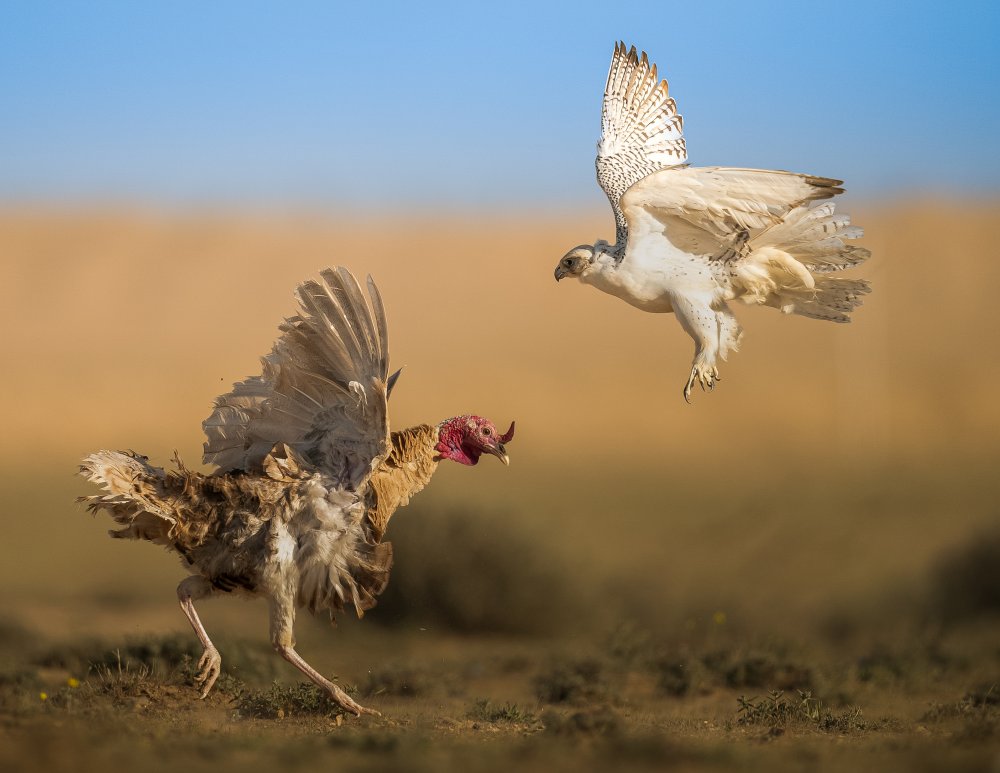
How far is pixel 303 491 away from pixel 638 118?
5322mm

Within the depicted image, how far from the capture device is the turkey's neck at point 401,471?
724 cm

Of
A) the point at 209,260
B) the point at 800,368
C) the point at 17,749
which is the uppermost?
the point at 209,260

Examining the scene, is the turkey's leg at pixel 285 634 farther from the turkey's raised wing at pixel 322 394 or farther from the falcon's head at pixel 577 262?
the falcon's head at pixel 577 262

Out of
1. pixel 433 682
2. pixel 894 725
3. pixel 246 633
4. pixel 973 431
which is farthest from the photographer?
pixel 973 431

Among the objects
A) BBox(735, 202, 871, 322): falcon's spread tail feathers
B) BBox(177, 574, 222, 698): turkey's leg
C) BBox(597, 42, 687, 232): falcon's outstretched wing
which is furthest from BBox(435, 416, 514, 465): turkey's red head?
BBox(597, 42, 687, 232): falcon's outstretched wing

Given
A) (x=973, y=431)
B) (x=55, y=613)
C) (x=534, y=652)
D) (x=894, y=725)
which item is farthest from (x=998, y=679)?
(x=973, y=431)

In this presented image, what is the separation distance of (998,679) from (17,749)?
7.57m

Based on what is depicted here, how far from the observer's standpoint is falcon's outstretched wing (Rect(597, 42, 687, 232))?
10680 millimetres

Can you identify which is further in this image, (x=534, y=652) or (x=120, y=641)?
(x=534, y=652)

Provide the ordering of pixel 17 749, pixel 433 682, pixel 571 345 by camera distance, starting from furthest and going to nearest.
Answer: pixel 571 345 < pixel 433 682 < pixel 17 749

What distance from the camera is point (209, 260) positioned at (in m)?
66.6

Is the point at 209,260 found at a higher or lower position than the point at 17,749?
higher

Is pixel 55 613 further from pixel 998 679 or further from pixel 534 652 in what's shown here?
pixel 998 679

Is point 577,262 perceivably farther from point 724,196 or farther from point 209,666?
point 209,666
